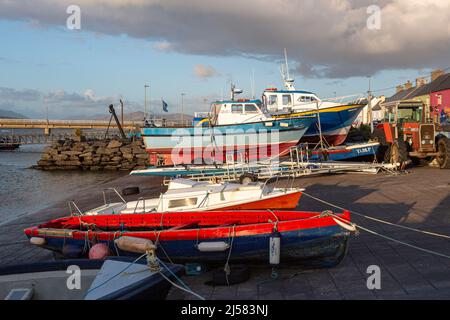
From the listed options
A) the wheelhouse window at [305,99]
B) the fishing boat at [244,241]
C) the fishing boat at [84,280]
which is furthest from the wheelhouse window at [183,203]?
the wheelhouse window at [305,99]

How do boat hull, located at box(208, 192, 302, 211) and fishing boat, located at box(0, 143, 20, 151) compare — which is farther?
fishing boat, located at box(0, 143, 20, 151)

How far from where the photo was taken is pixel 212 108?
85.8 ft

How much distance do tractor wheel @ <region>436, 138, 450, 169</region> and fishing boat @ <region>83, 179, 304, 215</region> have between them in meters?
11.9

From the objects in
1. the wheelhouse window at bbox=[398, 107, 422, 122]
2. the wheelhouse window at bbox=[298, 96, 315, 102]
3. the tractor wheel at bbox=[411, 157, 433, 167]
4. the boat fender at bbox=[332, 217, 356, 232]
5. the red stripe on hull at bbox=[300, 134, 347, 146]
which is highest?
the wheelhouse window at bbox=[298, 96, 315, 102]

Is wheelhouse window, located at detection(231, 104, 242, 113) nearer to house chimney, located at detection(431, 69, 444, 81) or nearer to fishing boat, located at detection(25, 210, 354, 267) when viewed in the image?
fishing boat, located at detection(25, 210, 354, 267)

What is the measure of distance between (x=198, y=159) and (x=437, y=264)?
18.0 metres

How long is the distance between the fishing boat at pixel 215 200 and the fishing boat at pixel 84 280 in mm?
3567

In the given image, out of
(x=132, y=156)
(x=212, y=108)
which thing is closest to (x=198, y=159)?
(x=212, y=108)

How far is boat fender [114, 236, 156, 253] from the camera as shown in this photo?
7.33 m

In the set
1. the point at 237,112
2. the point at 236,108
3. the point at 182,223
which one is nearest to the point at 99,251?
the point at 182,223

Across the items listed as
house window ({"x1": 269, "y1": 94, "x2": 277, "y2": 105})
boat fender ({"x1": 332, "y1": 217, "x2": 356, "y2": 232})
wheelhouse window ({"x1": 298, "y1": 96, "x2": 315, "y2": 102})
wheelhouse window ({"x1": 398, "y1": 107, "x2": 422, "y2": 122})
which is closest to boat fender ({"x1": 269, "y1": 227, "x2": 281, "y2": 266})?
boat fender ({"x1": 332, "y1": 217, "x2": 356, "y2": 232})

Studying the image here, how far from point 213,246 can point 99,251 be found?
2.32 m
